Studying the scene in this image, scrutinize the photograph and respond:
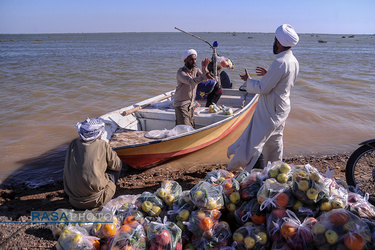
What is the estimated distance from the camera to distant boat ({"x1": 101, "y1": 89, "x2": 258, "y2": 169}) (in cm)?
491

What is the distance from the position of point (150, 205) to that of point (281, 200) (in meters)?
1.24

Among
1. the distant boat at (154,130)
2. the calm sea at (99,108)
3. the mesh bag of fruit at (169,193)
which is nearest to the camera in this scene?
the mesh bag of fruit at (169,193)

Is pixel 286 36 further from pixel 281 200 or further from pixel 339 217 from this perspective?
pixel 339 217

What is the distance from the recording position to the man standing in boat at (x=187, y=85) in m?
4.96

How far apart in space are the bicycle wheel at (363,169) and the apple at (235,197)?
1.75 metres

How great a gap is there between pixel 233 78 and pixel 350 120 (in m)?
8.03

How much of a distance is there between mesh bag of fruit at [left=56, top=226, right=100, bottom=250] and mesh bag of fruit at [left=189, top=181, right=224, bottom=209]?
943 mm

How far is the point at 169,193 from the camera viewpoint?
2.96m

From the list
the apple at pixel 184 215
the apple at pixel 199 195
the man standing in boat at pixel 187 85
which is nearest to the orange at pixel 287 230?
the apple at pixel 199 195

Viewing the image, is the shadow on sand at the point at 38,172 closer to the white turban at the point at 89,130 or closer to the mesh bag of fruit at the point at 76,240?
the white turban at the point at 89,130

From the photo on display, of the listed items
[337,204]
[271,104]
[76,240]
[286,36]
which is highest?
[286,36]

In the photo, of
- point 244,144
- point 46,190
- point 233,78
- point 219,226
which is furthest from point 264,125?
point 233,78

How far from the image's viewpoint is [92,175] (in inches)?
118

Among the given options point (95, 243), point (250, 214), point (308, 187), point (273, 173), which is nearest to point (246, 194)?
point (250, 214)
